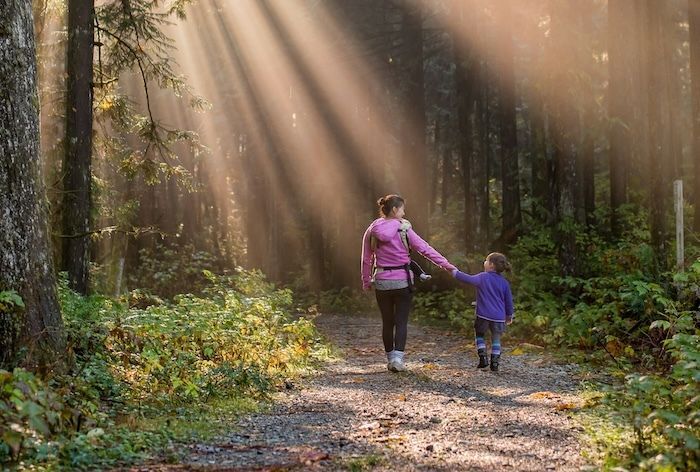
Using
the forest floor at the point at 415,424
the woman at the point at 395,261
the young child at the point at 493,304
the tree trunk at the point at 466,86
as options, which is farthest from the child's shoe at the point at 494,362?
the tree trunk at the point at 466,86

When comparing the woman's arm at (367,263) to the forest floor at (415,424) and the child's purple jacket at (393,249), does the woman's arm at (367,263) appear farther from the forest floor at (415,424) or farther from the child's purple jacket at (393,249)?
the forest floor at (415,424)

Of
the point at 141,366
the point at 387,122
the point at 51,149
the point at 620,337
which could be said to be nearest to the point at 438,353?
the point at 620,337

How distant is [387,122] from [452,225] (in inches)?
282

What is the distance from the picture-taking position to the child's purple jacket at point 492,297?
10.1 m

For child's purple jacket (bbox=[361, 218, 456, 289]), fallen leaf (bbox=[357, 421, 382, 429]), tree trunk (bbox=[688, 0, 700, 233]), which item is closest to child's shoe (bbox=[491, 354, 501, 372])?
child's purple jacket (bbox=[361, 218, 456, 289])

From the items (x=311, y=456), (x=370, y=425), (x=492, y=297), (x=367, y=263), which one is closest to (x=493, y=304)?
(x=492, y=297)

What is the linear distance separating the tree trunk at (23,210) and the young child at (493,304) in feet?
17.3

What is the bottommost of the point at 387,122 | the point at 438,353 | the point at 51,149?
the point at 438,353

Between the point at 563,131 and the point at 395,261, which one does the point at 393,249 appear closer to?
the point at 395,261

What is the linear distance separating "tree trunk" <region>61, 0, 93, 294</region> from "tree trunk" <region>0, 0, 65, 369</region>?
6283mm

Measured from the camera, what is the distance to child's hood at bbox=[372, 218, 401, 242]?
32.6 feet

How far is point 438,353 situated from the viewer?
12.8m

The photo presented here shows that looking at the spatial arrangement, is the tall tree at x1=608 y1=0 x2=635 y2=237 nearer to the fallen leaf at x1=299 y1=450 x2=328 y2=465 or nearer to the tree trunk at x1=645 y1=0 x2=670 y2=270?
the tree trunk at x1=645 y1=0 x2=670 y2=270

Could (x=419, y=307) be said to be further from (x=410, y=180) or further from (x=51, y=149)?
(x=51, y=149)
